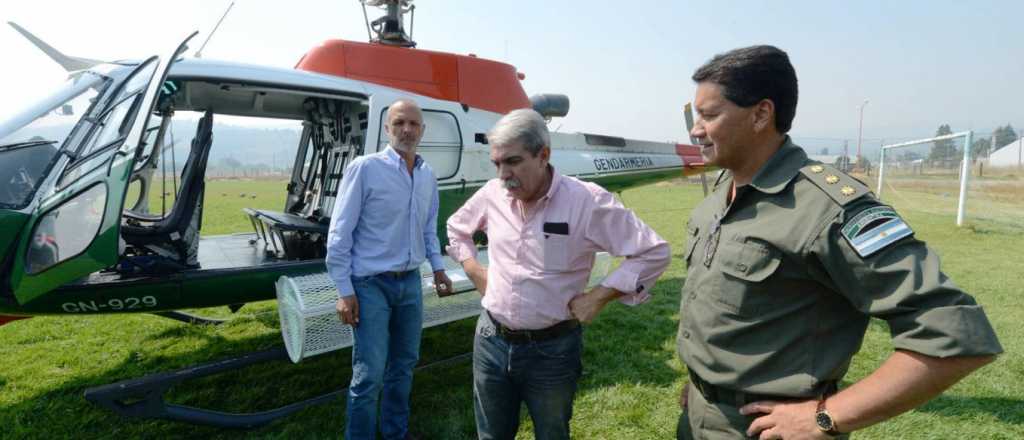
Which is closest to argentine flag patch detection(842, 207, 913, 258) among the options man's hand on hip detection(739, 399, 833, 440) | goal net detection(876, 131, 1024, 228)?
man's hand on hip detection(739, 399, 833, 440)

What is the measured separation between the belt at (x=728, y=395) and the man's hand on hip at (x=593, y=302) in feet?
1.38

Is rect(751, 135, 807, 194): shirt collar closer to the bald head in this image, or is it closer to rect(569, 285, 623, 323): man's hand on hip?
rect(569, 285, 623, 323): man's hand on hip

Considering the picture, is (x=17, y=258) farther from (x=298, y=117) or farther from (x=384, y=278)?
(x=298, y=117)

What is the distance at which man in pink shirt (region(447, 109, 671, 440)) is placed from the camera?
1.93 metres

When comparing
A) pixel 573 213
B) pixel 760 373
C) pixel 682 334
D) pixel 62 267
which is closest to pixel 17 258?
pixel 62 267

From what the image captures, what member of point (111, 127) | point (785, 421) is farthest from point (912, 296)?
point (111, 127)

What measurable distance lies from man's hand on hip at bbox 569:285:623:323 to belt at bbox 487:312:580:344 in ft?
0.35

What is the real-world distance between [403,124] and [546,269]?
137cm

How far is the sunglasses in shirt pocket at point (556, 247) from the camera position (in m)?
1.97

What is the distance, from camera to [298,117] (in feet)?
18.9

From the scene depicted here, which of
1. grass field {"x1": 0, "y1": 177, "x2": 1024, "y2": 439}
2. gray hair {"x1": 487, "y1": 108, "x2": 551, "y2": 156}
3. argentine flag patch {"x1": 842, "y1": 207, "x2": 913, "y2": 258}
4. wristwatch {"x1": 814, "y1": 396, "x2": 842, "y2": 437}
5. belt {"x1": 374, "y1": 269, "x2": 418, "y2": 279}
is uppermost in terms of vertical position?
gray hair {"x1": 487, "y1": 108, "x2": 551, "y2": 156}

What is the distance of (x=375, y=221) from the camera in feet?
9.37

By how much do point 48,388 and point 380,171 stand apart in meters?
3.43

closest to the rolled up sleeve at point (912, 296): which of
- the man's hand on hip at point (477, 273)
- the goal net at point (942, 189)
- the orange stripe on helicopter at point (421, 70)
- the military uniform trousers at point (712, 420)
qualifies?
the military uniform trousers at point (712, 420)
